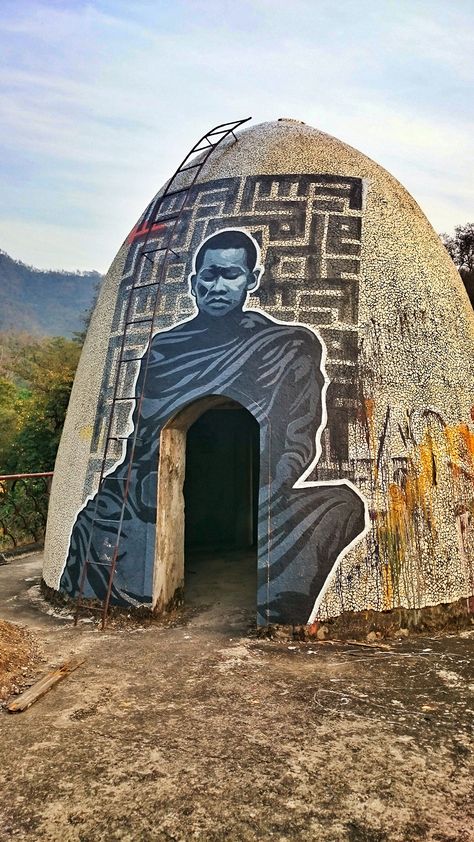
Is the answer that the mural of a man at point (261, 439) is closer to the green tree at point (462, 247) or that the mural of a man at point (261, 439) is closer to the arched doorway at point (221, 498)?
the arched doorway at point (221, 498)

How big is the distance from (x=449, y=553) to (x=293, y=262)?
12.1 ft

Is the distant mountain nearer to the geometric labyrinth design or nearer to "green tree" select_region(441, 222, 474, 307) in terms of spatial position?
"green tree" select_region(441, 222, 474, 307)

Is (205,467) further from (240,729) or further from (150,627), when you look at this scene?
(240,729)

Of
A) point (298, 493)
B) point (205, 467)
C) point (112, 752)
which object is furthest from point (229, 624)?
point (205, 467)

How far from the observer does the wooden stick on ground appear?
16.9 feet

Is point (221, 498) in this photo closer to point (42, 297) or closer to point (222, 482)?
point (222, 482)

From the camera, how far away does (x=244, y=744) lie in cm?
452

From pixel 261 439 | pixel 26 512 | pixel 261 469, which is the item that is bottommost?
pixel 26 512

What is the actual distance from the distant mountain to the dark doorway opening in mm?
99325

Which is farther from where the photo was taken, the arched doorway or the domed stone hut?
the arched doorway

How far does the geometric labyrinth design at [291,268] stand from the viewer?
7133mm

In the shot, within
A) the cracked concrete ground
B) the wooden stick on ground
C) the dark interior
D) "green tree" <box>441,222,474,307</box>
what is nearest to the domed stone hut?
the cracked concrete ground

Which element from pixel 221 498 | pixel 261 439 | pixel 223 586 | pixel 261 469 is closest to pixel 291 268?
pixel 261 439

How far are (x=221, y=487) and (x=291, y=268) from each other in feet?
19.0
